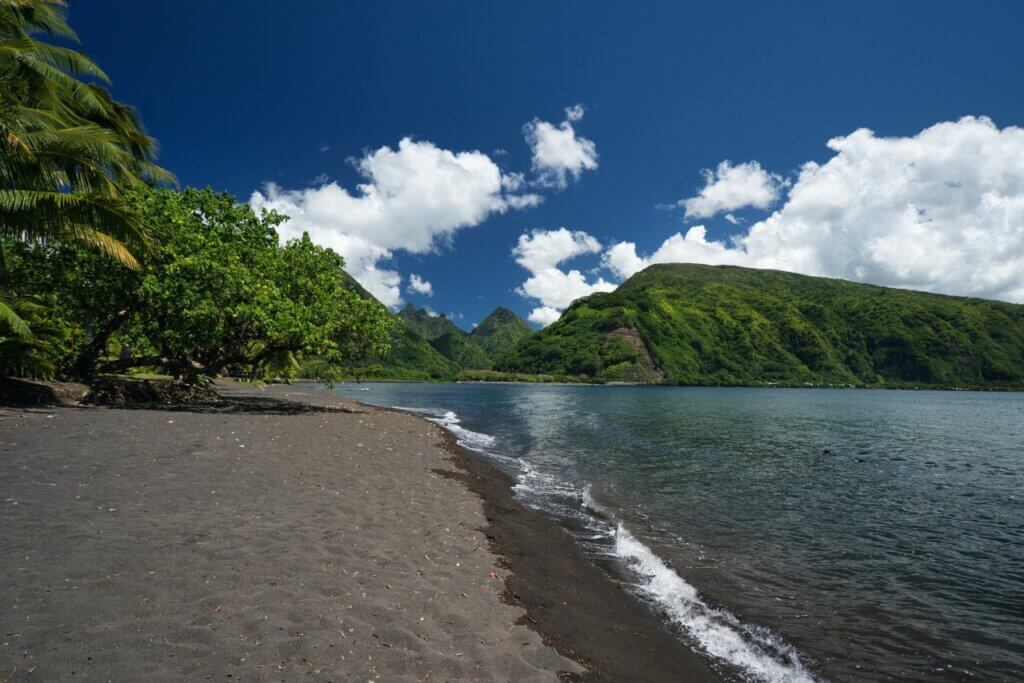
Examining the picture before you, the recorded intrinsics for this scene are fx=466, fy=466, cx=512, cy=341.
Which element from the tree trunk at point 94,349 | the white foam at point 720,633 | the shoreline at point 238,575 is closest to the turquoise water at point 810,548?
the white foam at point 720,633

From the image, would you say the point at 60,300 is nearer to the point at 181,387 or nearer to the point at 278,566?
the point at 181,387

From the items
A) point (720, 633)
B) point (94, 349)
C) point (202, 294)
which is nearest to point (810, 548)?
point (720, 633)

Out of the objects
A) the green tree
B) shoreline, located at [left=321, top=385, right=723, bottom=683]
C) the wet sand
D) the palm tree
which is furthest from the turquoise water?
the palm tree

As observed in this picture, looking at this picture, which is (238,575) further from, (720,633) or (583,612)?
(720,633)

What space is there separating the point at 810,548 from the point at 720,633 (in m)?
6.46

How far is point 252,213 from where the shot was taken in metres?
31.3

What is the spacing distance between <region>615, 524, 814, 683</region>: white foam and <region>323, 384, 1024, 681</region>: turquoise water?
1.3 inches

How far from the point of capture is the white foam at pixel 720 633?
7.29 m

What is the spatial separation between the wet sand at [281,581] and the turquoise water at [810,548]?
1721mm

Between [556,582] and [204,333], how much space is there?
24486mm

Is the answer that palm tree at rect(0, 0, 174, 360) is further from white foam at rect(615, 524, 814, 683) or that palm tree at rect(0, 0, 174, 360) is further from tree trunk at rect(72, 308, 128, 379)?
white foam at rect(615, 524, 814, 683)

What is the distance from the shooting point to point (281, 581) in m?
6.90

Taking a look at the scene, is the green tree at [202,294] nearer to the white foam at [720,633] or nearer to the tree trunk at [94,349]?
the tree trunk at [94,349]

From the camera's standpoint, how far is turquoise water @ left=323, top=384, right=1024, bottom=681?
808 cm
